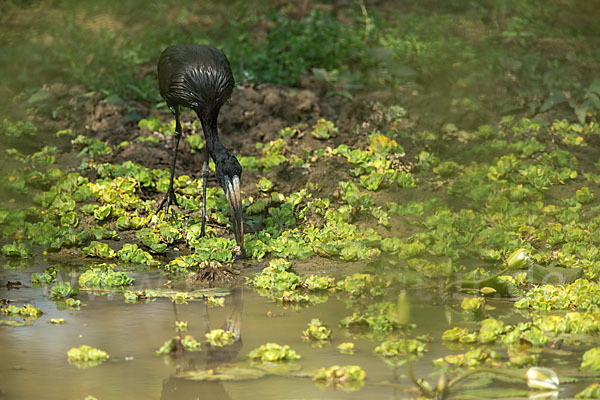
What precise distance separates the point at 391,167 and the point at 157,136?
281cm

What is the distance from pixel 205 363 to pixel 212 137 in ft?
11.7

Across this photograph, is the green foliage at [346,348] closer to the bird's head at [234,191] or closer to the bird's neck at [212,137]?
the bird's head at [234,191]

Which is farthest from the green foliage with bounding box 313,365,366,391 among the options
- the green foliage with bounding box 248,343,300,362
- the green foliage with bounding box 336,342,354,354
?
the green foliage with bounding box 336,342,354,354

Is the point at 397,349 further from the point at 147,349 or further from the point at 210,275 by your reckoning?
the point at 210,275

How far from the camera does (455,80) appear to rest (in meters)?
11.9

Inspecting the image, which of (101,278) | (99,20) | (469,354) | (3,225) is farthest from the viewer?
(99,20)

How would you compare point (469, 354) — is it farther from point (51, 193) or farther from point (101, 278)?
point (51, 193)

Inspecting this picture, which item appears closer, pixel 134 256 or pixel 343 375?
pixel 343 375

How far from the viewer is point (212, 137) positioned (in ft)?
27.2

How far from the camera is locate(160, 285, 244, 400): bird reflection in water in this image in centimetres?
463

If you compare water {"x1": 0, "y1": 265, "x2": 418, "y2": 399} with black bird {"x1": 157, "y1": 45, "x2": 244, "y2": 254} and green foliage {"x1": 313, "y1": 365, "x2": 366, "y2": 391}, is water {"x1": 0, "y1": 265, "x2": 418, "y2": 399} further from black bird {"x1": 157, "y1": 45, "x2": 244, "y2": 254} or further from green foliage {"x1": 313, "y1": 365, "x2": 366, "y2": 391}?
black bird {"x1": 157, "y1": 45, "x2": 244, "y2": 254}

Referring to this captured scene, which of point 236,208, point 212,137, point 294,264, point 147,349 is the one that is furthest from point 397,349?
point 212,137

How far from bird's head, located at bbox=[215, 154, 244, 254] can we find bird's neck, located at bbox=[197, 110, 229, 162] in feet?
0.70

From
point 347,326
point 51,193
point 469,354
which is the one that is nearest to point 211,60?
point 51,193
